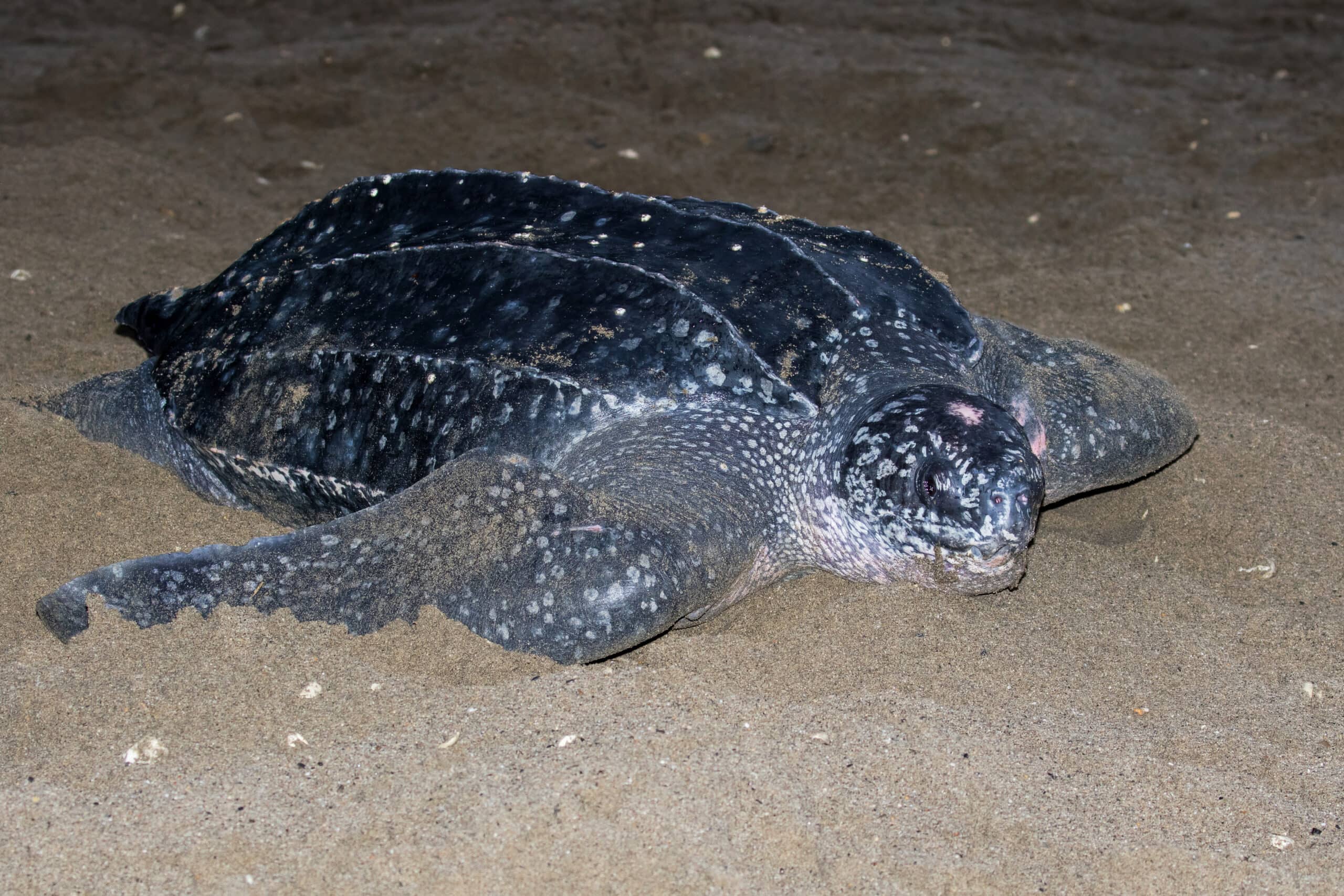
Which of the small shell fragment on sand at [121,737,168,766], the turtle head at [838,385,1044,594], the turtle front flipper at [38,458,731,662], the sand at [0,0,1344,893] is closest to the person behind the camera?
the sand at [0,0,1344,893]

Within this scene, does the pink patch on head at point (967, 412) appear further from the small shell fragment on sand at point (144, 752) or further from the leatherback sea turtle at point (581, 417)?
the small shell fragment on sand at point (144, 752)

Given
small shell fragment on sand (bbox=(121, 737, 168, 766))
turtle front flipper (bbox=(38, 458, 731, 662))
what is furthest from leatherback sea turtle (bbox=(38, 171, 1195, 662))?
small shell fragment on sand (bbox=(121, 737, 168, 766))

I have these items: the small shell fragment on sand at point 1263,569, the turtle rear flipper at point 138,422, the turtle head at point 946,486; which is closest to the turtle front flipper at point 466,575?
the turtle head at point 946,486

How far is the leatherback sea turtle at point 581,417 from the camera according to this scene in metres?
Answer: 2.18

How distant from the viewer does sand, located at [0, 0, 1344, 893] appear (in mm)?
1780

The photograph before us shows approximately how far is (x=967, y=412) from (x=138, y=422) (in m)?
2.14

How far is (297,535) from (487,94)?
4.21 meters

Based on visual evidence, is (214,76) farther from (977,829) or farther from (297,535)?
(977,829)

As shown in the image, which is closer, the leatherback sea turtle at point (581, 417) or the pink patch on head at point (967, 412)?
the leatherback sea turtle at point (581, 417)

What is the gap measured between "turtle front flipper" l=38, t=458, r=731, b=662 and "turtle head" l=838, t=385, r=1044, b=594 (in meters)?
0.41

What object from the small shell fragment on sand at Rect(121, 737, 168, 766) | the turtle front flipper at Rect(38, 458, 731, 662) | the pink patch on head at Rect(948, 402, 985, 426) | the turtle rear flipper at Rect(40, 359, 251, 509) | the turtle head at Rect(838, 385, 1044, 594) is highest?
the pink patch on head at Rect(948, 402, 985, 426)

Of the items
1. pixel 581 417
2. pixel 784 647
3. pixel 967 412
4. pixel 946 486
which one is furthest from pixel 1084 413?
pixel 581 417

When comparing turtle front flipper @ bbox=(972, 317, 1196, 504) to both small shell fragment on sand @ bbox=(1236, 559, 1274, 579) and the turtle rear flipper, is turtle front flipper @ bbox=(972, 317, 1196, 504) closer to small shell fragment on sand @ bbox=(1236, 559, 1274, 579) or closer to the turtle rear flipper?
small shell fragment on sand @ bbox=(1236, 559, 1274, 579)

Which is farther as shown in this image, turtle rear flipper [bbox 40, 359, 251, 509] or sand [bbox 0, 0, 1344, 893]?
turtle rear flipper [bbox 40, 359, 251, 509]
